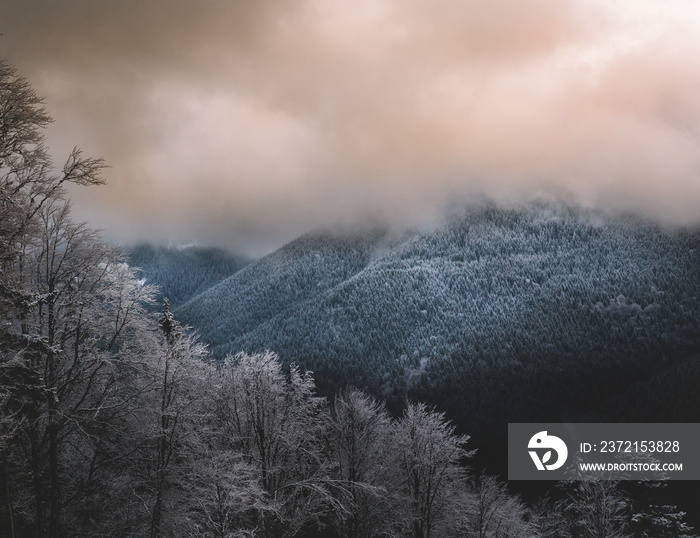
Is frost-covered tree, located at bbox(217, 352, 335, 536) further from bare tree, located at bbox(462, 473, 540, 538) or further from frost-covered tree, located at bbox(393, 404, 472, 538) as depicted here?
bare tree, located at bbox(462, 473, 540, 538)

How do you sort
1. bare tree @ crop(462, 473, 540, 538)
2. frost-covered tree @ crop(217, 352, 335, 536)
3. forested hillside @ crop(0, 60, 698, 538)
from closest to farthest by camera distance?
forested hillside @ crop(0, 60, 698, 538), frost-covered tree @ crop(217, 352, 335, 536), bare tree @ crop(462, 473, 540, 538)

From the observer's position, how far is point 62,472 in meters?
16.3

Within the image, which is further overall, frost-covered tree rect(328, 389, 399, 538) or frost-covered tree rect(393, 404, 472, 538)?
frost-covered tree rect(393, 404, 472, 538)

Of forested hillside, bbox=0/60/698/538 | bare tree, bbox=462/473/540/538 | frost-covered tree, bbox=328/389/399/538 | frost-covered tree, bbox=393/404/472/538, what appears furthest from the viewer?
bare tree, bbox=462/473/540/538

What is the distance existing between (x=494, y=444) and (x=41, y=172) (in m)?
124

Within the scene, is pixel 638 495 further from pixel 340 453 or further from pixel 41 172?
pixel 41 172

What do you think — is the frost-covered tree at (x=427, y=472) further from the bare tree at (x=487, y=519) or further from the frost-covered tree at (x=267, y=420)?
the frost-covered tree at (x=267, y=420)

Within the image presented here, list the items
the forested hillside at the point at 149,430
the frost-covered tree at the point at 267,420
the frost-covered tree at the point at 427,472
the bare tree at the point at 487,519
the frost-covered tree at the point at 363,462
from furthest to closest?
the bare tree at the point at 487,519, the frost-covered tree at the point at 427,472, the frost-covered tree at the point at 363,462, the frost-covered tree at the point at 267,420, the forested hillside at the point at 149,430

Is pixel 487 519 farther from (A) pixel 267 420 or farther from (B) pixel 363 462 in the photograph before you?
(A) pixel 267 420

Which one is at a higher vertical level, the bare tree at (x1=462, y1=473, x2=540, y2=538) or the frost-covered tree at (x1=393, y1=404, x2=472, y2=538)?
the frost-covered tree at (x1=393, y1=404, x2=472, y2=538)

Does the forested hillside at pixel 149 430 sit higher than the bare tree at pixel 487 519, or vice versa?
the forested hillside at pixel 149 430

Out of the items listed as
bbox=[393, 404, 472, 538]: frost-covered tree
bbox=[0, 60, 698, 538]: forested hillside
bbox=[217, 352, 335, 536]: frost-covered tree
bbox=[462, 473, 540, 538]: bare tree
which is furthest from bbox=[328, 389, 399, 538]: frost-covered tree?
bbox=[462, 473, 540, 538]: bare tree

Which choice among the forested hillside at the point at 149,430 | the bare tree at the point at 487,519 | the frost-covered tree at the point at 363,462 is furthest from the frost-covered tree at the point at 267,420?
the bare tree at the point at 487,519

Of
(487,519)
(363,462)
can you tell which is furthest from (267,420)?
(487,519)
